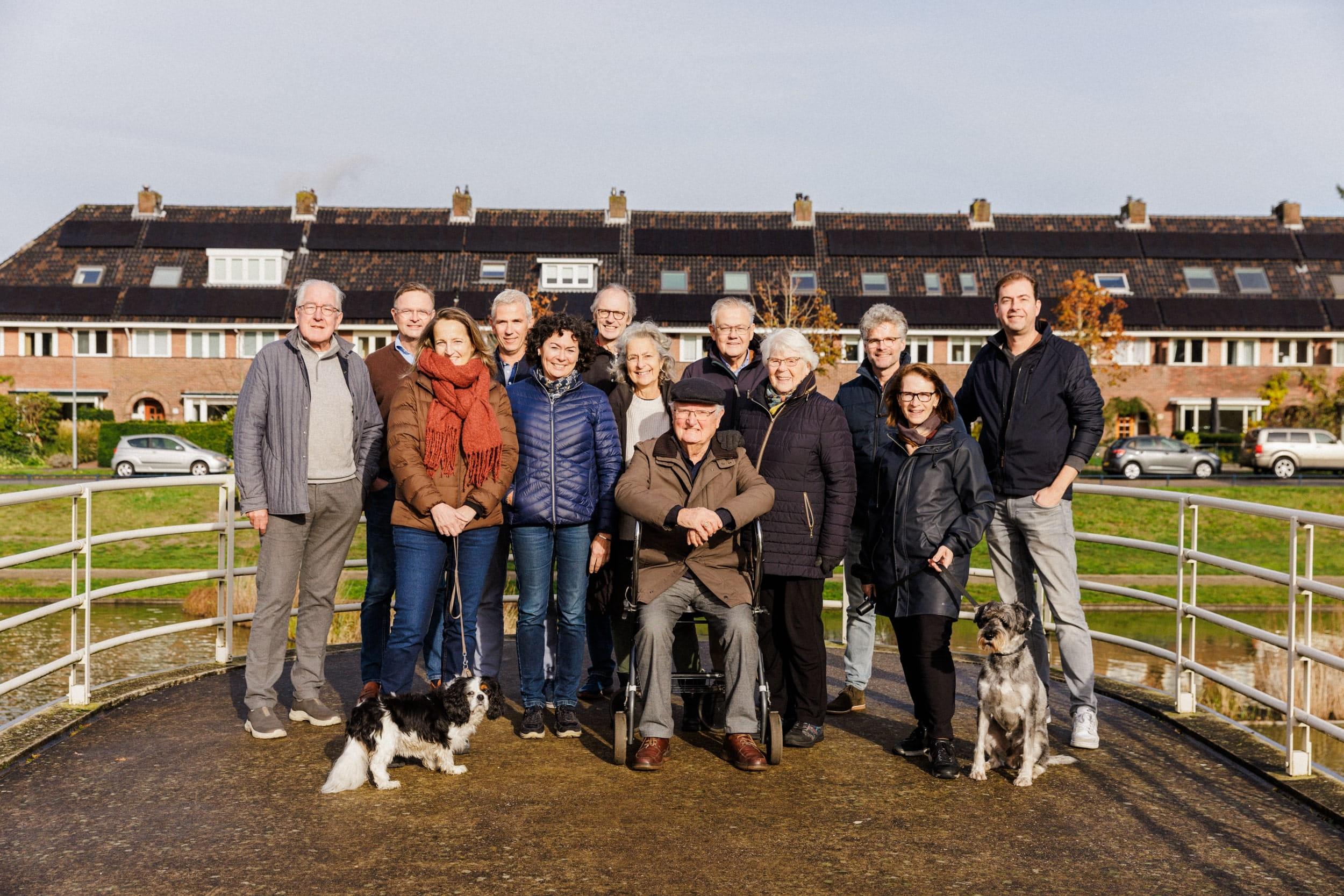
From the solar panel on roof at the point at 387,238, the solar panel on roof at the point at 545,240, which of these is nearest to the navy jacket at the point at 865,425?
the solar panel on roof at the point at 545,240

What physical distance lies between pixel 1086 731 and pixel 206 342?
4959 centimetres

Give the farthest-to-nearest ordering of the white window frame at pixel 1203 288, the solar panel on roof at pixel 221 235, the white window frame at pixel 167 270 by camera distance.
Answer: the solar panel on roof at pixel 221 235
the white window frame at pixel 1203 288
the white window frame at pixel 167 270

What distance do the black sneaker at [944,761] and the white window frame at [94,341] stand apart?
51.2 meters

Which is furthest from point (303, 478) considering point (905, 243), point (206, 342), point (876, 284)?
point (905, 243)

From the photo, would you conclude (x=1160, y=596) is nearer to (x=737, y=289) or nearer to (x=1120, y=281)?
(x=737, y=289)

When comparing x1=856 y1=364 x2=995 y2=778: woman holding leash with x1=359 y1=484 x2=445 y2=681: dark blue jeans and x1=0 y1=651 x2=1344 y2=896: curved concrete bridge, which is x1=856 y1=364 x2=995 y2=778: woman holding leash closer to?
x1=0 y1=651 x2=1344 y2=896: curved concrete bridge

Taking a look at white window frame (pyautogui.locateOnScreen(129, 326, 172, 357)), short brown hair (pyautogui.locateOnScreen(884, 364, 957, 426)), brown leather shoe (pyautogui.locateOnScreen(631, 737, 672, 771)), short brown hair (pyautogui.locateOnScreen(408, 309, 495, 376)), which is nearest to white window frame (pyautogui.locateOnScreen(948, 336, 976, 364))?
white window frame (pyautogui.locateOnScreen(129, 326, 172, 357))

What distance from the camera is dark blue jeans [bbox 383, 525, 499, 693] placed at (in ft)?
17.7

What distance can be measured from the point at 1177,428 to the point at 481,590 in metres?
49.6

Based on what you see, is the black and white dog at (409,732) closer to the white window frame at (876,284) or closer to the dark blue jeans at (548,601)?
the dark blue jeans at (548,601)

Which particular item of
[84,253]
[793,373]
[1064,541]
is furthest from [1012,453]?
[84,253]

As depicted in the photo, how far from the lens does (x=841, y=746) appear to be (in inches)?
217

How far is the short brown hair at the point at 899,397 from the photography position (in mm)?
5281

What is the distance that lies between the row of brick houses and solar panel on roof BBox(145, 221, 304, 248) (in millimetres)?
97
